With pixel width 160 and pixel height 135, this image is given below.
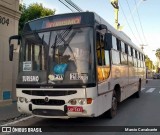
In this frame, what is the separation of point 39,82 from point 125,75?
192 inches

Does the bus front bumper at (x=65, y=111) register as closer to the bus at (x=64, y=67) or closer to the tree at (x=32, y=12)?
the bus at (x=64, y=67)

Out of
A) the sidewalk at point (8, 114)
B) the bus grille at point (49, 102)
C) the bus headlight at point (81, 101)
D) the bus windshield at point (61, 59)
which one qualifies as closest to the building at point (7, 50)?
the sidewalk at point (8, 114)

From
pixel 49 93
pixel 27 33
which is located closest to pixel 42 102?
pixel 49 93

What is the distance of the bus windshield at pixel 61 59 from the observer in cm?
771

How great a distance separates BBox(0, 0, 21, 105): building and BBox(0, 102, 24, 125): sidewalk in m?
0.70

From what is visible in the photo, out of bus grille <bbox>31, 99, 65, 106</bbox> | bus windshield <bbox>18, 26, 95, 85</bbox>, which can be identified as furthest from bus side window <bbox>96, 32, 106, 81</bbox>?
bus grille <bbox>31, 99, 65, 106</bbox>

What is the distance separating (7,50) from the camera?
1308 centimetres

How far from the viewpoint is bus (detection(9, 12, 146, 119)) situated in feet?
25.1

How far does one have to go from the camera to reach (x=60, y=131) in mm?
8000

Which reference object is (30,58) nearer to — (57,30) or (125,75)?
(57,30)

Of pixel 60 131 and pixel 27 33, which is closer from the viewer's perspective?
pixel 60 131

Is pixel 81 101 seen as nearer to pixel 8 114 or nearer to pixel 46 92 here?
pixel 46 92

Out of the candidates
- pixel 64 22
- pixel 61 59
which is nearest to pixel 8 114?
pixel 61 59

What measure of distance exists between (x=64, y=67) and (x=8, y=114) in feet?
12.3
